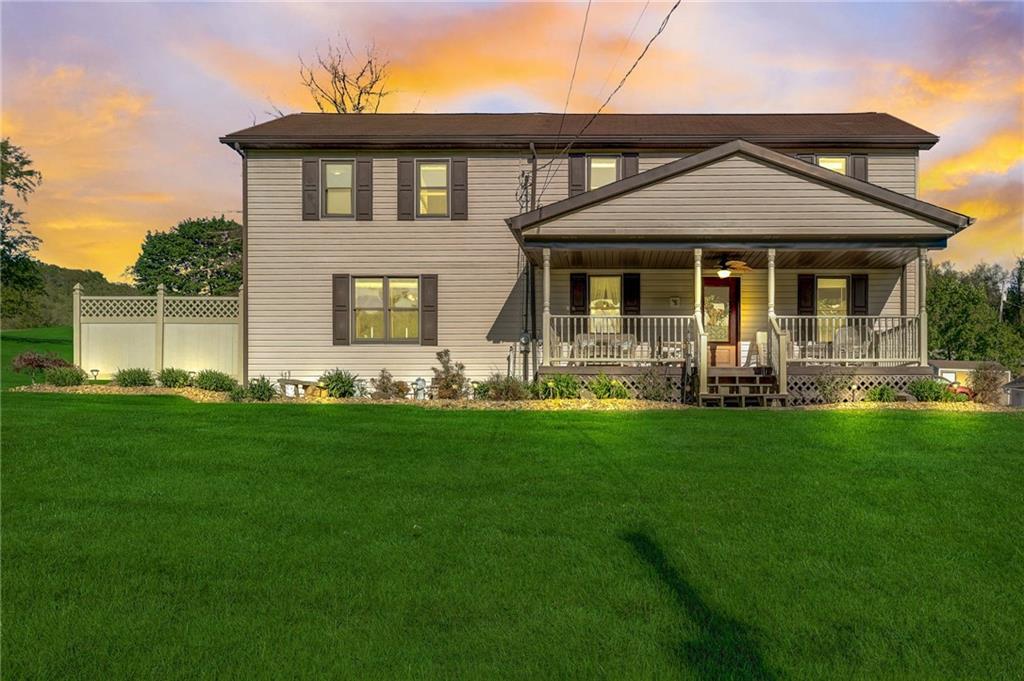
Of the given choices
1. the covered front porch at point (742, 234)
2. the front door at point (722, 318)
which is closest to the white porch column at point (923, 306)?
the covered front porch at point (742, 234)

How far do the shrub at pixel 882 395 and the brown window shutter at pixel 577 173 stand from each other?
8034 mm

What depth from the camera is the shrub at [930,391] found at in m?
14.4

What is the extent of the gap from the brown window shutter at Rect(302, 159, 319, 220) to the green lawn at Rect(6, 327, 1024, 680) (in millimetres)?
10036

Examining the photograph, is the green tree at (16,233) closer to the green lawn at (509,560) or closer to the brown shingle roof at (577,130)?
the brown shingle roof at (577,130)

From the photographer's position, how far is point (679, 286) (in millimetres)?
18141

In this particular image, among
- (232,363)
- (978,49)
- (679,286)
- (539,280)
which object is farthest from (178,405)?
(978,49)

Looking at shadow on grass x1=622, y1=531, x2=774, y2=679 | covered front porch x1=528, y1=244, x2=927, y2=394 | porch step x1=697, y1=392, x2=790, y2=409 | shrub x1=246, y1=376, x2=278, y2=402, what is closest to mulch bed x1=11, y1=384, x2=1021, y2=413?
shrub x1=246, y1=376, x2=278, y2=402

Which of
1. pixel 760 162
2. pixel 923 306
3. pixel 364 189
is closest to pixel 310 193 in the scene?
pixel 364 189

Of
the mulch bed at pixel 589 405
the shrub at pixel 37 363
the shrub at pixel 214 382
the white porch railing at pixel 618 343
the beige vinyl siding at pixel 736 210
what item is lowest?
the mulch bed at pixel 589 405

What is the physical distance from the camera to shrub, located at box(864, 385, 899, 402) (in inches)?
569

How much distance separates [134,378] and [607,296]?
11426 mm

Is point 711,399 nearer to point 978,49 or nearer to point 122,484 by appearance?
point 122,484

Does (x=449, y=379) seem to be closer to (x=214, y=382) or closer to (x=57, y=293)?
(x=214, y=382)

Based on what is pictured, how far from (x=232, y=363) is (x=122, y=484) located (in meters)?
12.2
